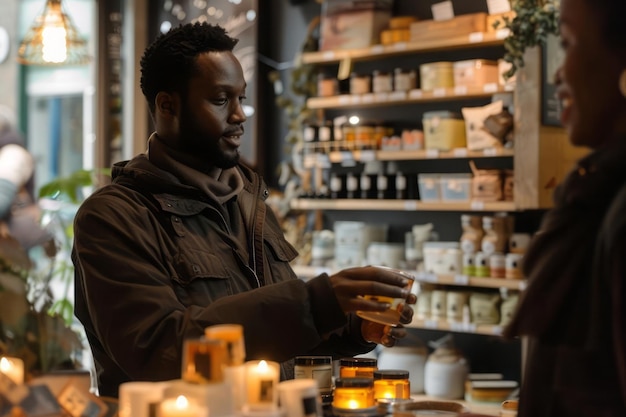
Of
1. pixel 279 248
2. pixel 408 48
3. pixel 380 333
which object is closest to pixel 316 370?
pixel 380 333

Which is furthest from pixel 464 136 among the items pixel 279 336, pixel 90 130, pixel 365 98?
pixel 279 336

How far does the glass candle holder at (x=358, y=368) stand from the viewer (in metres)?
2.21

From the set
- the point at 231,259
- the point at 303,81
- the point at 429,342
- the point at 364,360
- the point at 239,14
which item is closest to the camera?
the point at 364,360

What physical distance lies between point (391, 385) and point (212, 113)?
87 centimetres

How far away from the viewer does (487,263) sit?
18.2 feet

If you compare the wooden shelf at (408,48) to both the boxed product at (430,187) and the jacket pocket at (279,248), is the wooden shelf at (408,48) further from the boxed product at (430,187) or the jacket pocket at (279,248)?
the jacket pocket at (279,248)

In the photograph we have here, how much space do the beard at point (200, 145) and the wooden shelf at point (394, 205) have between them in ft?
10.2

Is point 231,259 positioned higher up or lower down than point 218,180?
lower down

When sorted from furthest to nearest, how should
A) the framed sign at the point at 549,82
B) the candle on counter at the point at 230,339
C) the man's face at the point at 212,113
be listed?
1. the framed sign at the point at 549,82
2. the man's face at the point at 212,113
3. the candle on counter at the point at 230,339

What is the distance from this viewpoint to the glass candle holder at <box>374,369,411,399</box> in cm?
213

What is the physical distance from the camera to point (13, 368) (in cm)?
185

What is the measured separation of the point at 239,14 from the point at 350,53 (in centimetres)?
126

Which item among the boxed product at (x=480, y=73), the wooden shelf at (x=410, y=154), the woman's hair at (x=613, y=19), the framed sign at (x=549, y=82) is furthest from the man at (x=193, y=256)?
the boxed product at (x=480, y=73)

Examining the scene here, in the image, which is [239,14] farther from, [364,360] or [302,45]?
[364,360]
